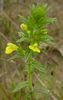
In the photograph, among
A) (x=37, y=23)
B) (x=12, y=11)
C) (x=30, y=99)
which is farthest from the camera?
(x=12, y=11)

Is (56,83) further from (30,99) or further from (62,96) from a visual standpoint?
(30,99)

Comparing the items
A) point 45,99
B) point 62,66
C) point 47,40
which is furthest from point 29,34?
point 62,66

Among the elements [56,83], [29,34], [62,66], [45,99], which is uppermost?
[29,34]

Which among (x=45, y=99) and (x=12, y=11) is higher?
(x=12, y=11)

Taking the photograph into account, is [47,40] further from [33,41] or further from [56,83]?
[56,83]

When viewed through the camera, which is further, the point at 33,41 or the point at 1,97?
the point at 1,97

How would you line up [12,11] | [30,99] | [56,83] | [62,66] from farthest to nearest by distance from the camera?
1. [12,11]
2. [62,66]
3. [56,83]
4. [30,99]
